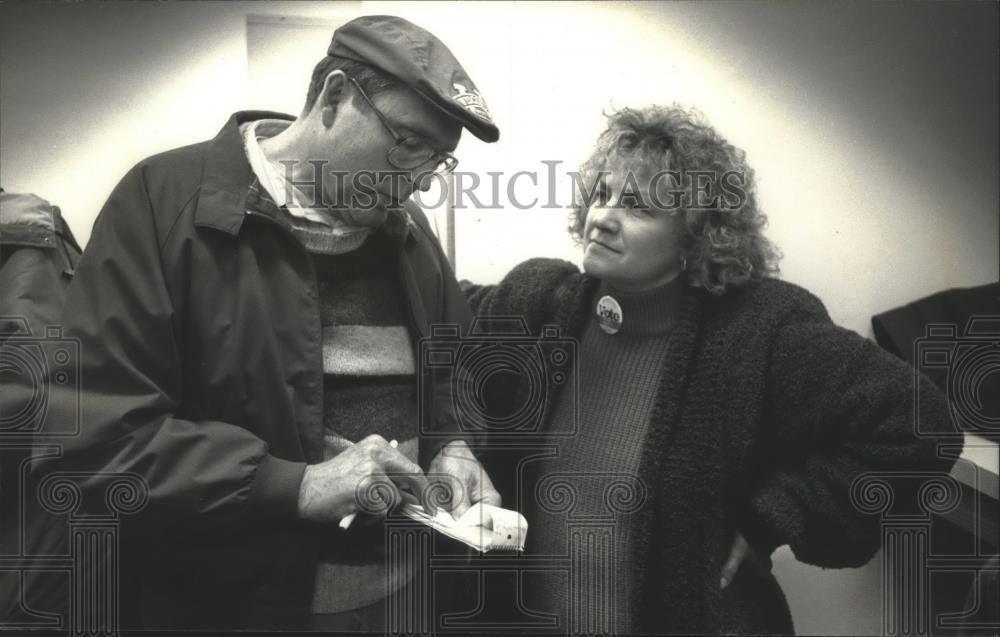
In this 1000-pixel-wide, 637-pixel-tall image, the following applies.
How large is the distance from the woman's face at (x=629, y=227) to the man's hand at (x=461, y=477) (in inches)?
12.4

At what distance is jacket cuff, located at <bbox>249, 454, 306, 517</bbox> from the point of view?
3.76 ft

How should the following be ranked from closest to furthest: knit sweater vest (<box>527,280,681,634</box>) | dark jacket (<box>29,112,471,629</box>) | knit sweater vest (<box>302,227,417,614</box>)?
1. dark jacket (<box>29,112,471,629</box>)
2. knit sweater vest (<box>302,227,417,614</box>)
3. knit sweater vest (<box>527,280,681,634</box>)

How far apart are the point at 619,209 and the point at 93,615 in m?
0.90

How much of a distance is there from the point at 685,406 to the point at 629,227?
0.85 ft

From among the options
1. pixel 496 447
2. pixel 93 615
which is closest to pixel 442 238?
pixel 496 447

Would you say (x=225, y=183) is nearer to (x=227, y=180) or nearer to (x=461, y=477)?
(x=227, y=180)

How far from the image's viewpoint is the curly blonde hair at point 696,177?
1.31 meters

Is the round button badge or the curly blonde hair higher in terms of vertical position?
the curly blonde hair

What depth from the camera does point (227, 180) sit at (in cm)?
118

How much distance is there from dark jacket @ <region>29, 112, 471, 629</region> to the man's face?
0.10m

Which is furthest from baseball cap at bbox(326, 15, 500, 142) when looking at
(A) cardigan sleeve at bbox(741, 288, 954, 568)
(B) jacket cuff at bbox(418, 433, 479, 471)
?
(A) cardigan sleeve at bbox(741, 288, 954, 568)

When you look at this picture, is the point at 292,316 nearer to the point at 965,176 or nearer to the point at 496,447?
the point at 496,447

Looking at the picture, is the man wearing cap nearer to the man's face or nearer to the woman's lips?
the man's face

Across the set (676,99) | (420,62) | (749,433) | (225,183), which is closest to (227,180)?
(225,183)
